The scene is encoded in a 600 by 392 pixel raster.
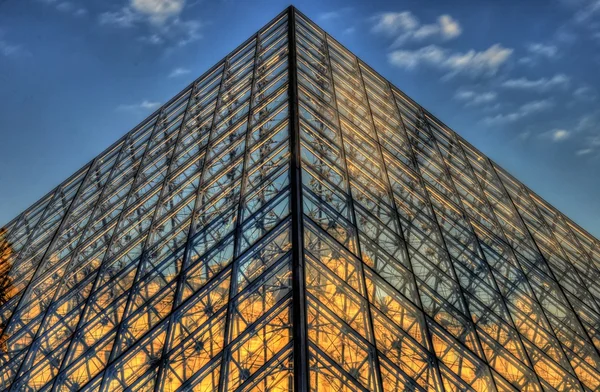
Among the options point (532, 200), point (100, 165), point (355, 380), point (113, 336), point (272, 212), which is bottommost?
point (355, 380)

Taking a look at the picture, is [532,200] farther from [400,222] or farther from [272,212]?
[272,212]

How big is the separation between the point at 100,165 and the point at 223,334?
1842 cm

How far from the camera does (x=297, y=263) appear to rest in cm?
945

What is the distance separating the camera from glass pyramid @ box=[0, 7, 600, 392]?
9.30 m

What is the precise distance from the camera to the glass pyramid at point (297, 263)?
930cm

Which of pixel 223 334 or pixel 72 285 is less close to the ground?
pixel 72 285

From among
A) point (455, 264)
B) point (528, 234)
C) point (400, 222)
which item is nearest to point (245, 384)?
point (400, 222)

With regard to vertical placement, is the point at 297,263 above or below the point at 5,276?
below

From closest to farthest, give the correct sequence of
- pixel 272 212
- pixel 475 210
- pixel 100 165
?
pixel 272 212 < pixel 475 210 < pixel 100 165

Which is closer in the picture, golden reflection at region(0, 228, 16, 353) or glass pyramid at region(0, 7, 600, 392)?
glass pyramid at region(0, 7, 600, 392)

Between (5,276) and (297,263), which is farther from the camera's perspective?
(5,276)

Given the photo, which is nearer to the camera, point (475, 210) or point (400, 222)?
point (400, 222)

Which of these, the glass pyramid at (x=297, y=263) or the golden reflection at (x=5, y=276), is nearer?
the glass pyramid at (x=297, y=263)

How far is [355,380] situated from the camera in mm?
8062
